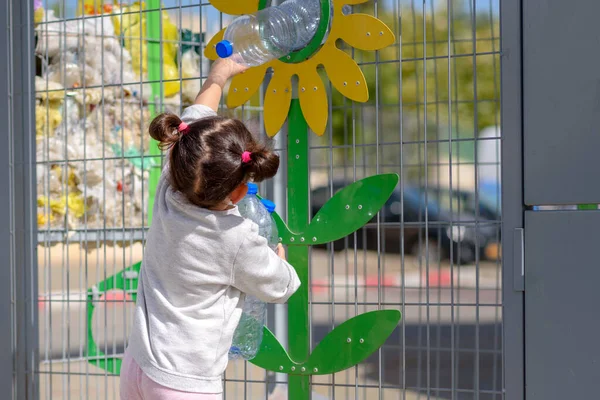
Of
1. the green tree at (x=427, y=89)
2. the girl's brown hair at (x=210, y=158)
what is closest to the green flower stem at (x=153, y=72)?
the green tree at (x=427, y=89)

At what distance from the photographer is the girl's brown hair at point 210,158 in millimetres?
1992

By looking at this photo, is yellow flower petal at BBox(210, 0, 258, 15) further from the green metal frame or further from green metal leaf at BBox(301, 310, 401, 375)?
green metal leaf at BBox(301, 310, 401, 375)

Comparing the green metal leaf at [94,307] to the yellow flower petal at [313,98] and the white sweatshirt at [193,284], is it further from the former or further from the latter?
the white sweatshirt at [193,284]

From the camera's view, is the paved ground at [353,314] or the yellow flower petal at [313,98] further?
the paved ground at [353,314]

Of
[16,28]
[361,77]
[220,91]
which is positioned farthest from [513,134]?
[16,28]

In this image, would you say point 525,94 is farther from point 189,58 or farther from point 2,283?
point 189,58

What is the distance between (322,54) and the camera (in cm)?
258

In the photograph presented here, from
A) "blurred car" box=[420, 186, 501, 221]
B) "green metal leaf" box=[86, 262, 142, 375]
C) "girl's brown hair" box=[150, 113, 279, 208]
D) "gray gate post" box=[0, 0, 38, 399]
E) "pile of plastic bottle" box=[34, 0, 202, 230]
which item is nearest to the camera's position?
"girl's brown hair" box=[150, 113, 279, 208]

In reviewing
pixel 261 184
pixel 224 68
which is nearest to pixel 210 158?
pixel 224 68

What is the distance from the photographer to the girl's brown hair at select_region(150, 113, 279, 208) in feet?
6.54

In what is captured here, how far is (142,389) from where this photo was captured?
83.2 inches

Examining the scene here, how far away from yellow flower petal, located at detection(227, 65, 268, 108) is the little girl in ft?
1.83

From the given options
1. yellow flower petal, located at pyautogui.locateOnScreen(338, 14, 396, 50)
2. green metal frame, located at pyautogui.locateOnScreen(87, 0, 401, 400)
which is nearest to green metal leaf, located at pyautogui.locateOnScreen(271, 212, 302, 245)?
green metal frame, located at pyautogui.locateOnScreen(87, 0, 401, 400)

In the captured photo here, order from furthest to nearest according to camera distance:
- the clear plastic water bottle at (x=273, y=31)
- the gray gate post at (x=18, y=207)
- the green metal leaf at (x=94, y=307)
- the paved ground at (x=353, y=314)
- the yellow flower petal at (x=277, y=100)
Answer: the paved ground at (x=353, y=314) → the green metal leaf at (x=94, y=307) → the gray gate post at (x=18, y=207) → the yellow flower petal at (x=277, y=100) → the clear plastic water bottle at (x=273, y=31)
